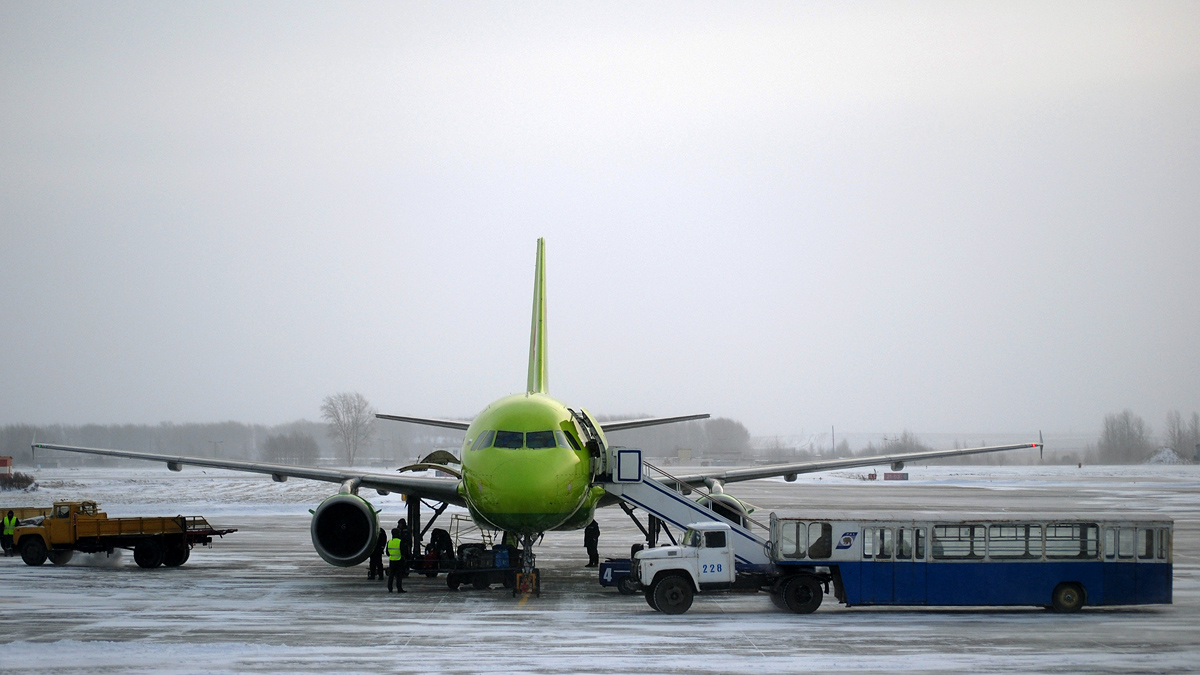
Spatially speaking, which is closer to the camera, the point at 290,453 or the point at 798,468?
the point at 798,468

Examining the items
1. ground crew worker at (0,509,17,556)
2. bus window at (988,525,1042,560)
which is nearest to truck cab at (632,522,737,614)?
bus window at (988,525,1042,560)

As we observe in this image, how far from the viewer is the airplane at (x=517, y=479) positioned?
22234 mm

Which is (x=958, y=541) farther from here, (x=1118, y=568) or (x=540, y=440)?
(x=540, y=440)

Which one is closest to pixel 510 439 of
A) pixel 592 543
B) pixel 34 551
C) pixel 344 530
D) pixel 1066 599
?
pixel 344 530

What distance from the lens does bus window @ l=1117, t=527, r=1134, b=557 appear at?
21.4 m

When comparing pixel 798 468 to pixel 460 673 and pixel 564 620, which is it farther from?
pixel 460 673

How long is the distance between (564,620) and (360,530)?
27.5 ft

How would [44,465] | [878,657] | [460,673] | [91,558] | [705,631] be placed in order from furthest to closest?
[44,465], [91,558], [705,631], [878,657], [460,673]

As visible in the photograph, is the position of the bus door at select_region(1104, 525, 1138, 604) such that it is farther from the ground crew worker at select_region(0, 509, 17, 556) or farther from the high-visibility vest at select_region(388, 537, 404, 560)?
the ground crew worker at select_region(0, 509, 17, 556)

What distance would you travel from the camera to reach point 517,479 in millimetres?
22016

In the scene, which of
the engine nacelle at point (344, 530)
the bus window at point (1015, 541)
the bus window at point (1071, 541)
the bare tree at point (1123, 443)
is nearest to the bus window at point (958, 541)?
the bus window at point (1015, 541)

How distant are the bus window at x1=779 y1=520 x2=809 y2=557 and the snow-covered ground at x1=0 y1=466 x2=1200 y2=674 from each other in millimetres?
1195

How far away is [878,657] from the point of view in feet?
52.6

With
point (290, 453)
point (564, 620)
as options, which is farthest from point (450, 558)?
point (290, 453)
